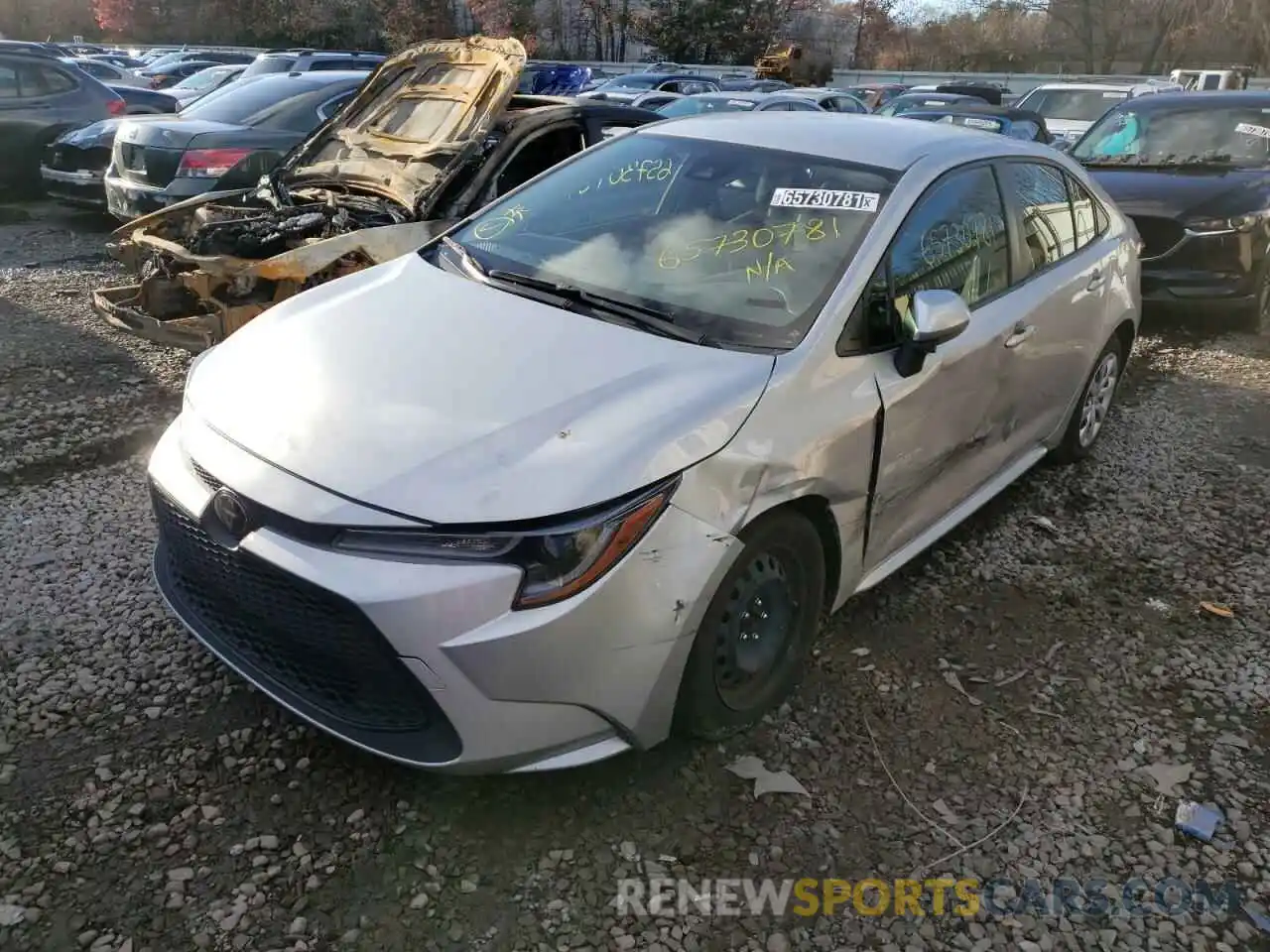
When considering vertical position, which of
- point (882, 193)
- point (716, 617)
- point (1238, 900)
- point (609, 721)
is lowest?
point (1238, 900)

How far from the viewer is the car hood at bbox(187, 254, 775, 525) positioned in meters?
2.36

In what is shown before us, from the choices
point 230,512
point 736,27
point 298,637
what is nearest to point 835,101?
point 230,512

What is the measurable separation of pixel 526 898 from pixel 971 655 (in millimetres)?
1843

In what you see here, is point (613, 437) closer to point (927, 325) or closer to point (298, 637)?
point (298, 637)

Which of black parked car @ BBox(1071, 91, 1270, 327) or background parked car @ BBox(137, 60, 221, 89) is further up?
background parked car @ BBox(137, 60, 221, 89)

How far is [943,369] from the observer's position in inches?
131

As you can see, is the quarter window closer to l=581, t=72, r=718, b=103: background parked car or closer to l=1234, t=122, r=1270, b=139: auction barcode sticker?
l=1234, t=122, r=1270, b=139: auction barcode sticker

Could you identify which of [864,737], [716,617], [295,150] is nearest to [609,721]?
[716,617]

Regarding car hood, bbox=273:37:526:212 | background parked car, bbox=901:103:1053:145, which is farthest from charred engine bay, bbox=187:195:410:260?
background parked car, bbox=901:103:1053:145

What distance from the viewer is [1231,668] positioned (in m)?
3.49

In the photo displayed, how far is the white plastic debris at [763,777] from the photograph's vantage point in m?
2.79

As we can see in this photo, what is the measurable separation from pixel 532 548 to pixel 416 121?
4.86 meters

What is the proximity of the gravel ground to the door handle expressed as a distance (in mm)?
920

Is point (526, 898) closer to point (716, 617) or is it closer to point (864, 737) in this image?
point (716, 617)
